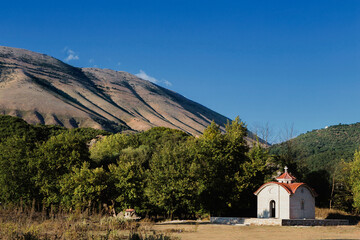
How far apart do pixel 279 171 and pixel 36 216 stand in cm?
3645

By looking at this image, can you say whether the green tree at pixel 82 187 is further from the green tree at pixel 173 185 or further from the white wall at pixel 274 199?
the white wall at pixel 274 199

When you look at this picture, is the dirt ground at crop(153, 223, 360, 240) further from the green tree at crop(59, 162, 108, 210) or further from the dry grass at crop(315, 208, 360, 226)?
the dry grass at crop(315, 208, 360, 226)

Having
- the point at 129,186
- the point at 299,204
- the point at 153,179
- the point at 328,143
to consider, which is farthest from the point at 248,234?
the point at 328,143

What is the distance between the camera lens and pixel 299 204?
39.0 metres

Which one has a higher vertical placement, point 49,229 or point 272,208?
point 272,208

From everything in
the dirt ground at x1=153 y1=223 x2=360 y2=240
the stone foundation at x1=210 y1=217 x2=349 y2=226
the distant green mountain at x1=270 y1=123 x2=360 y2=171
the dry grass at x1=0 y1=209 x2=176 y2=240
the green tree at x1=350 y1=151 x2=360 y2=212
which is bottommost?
the dirt ground at x1=153 y1=223 x2=360 y2=240

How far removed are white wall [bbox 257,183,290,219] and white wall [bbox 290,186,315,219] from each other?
22.1 inches

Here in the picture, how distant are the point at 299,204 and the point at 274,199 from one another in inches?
93.5

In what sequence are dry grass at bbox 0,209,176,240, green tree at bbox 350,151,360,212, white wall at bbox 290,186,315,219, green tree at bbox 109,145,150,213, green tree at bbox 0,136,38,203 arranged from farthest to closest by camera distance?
green tree at bbox 350,151,360,212, green tree at bbox 109,145,150,213, white wall at bbox 290,186,315,219, green tree at bbox 0,136,38,203, dry grass at bbox 0,209,176,240

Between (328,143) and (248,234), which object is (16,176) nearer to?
(248,234)

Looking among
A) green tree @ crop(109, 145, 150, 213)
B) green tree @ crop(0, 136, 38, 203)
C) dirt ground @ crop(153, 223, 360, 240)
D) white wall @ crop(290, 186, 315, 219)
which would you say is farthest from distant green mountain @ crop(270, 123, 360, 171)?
green tree @ crop(0, 136, 38, 203)

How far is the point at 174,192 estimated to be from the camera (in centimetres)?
3862

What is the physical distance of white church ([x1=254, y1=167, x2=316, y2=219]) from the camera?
38531 mm

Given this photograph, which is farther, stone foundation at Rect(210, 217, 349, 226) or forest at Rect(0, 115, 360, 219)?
forest at Rect(0, 115, 360, 219)
